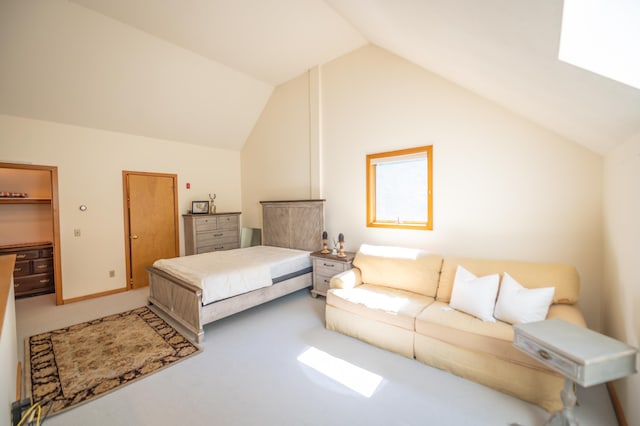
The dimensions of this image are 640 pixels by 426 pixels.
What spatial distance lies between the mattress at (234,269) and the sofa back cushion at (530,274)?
80.6 inches

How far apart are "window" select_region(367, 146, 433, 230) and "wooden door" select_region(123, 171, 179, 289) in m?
3.85

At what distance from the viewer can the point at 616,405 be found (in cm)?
179

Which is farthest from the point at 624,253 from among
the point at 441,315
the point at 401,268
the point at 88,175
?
the point at 88,175

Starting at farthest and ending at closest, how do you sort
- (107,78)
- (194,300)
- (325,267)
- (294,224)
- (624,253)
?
(294,224) → (325,267) → (107,78) → (194,300) → (624,253)

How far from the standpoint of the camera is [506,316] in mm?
2188

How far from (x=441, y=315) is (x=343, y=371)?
999mm

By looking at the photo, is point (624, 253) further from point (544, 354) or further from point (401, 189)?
point (401, 189)

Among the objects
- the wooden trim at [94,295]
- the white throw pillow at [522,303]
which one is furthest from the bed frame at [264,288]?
the white throw pillow at [522,303]

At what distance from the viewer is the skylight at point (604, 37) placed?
862 millimetres

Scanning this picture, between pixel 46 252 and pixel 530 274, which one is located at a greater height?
pixel 530 274

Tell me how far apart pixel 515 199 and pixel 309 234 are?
2887 millimetres

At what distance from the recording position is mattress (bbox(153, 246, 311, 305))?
2959 millimetres

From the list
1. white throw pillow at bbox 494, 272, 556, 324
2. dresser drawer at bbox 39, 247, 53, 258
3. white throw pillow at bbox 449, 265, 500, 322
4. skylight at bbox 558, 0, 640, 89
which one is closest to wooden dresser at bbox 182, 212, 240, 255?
dresser drawer at bbox 39, 247, 53, 258

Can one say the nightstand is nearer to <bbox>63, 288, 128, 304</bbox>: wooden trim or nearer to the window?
the window
